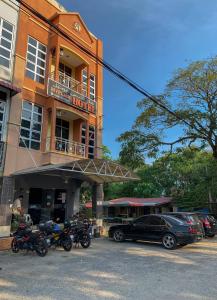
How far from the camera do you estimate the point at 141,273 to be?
7.99 m

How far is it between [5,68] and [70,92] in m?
4.06

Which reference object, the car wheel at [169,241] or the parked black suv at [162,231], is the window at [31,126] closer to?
the parked black suv at [162,231]

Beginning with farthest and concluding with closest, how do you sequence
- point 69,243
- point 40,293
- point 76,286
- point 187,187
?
point 187,187
point 69,243
point 76,286
point 40,293

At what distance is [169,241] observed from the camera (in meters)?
12.6

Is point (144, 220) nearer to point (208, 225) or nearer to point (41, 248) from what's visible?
point (208, 225)

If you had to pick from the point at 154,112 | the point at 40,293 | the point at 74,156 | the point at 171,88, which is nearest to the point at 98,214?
the point at 74,156

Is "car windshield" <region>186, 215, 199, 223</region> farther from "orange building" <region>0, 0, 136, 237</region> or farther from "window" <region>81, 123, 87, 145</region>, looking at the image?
"window" <region>81, 123, 87, 145</region>

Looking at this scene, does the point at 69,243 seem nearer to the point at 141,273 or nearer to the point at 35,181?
the point at 141,273

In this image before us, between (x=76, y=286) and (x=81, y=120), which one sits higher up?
(x=81, y=120)

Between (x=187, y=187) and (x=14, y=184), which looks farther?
(x=187, y=187)

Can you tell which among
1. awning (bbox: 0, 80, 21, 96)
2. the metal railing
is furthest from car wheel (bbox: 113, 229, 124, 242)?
awning (bbox: 0, 80, 21, 96)

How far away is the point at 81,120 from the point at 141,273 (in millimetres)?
12084

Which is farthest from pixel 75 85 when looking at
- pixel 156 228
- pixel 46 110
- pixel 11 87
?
pixel 156 228

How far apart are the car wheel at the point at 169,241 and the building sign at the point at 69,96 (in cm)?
922
